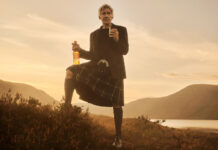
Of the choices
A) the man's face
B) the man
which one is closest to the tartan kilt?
the man

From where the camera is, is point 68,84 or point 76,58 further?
point 76,58

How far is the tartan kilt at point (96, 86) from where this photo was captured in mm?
5965

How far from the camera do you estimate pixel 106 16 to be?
21.1 feet

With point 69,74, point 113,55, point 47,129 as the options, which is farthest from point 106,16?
point 47,129

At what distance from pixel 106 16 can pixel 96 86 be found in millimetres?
1796

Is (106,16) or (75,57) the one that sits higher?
(106,16)

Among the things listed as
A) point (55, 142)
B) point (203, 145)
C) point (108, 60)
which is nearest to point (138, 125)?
point (203, 145)

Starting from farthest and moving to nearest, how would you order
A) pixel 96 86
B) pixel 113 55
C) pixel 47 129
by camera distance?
1. pixel 113 55
2. pixel 96 86
3. pixel 47 129

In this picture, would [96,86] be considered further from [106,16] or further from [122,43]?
[106,16]

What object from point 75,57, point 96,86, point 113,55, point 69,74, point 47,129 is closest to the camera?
point 47,129

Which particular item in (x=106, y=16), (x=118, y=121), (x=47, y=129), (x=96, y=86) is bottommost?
(x=47, y=129)

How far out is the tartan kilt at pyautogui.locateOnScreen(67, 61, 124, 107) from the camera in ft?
19.6

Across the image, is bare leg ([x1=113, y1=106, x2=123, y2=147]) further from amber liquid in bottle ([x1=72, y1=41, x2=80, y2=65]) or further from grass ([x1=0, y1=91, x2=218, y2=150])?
amber liquid in bottle ([x1=72, y1=41, x2=80, y2=65])

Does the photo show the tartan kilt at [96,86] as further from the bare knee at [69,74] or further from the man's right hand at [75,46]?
the man's right hand at [75,46]
